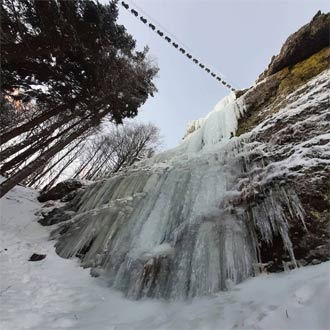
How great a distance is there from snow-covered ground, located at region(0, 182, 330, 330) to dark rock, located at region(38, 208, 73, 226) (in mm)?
2569

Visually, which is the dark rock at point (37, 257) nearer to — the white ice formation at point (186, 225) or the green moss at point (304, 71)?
the white ice formation at point (186, 225)

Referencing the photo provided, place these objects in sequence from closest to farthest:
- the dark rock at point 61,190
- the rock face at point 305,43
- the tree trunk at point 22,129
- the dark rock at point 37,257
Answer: the dark rock at point 37,257
the tree trunk at point 22,129
the rock face at point 305,43
the dark rock at point 61,190

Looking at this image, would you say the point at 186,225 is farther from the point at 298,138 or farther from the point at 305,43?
the point at 305,43

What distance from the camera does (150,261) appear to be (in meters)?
→ 4.66

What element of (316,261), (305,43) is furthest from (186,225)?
(305,43)

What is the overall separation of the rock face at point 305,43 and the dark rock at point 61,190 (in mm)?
8428

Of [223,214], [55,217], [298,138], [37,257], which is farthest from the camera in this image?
[55,217]

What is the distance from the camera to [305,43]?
916 centimetres

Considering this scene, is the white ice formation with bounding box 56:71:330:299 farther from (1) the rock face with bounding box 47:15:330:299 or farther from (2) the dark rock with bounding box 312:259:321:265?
(2) the dark rock with bounding box 312:259:321:265

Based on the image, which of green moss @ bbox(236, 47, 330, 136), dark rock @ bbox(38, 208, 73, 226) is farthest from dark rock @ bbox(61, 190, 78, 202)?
green moss @ bbox(236, 47, 330, 136)

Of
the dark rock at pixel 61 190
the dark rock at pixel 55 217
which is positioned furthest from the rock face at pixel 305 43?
the dark rock at pixel 55 217

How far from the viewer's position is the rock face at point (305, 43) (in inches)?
345

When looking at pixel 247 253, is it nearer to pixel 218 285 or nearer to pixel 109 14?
pixel 218 285

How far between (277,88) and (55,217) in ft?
26.4
